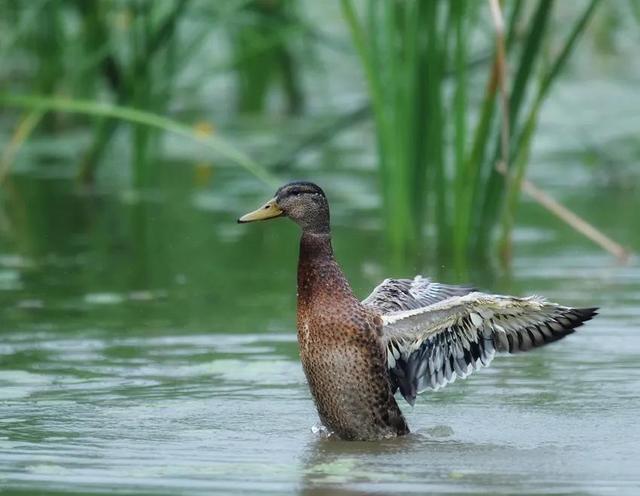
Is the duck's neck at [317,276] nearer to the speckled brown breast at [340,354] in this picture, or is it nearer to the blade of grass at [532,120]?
the speckled brown breast at [340,354]

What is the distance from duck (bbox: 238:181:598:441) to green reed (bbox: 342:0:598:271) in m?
2.31

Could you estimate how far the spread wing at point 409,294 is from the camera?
699 centimetres

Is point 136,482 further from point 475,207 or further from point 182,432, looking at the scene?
point 475,207

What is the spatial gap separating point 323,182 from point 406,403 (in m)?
5.68

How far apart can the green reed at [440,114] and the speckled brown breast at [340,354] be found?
2486mm

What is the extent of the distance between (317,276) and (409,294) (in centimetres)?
64

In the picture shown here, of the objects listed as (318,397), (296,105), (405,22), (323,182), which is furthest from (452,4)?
(296,105)

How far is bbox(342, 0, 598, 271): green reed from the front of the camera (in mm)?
9148

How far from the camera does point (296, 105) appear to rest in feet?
53.9

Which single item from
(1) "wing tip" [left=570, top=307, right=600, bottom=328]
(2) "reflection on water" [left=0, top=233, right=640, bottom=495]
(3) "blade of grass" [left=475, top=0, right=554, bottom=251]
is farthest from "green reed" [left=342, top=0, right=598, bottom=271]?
(1) "wing tip" [left=570, top=307, right=600, bottom=328]

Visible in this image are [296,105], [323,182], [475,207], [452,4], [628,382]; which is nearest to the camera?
[628,382]

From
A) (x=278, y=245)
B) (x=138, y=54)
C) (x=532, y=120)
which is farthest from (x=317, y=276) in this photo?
(x=138, y=54)

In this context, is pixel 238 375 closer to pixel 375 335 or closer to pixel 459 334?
pixel 375 335

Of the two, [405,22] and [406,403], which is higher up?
[405,22]
